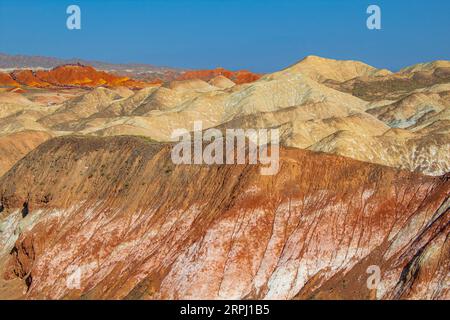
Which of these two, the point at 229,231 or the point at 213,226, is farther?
the point at 213,226

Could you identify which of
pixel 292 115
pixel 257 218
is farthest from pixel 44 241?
pixel 292 115

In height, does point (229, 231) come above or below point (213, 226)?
below

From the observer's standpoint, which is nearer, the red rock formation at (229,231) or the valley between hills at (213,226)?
the red rock formation at (229,231)

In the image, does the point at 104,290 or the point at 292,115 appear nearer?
the point at 104,290

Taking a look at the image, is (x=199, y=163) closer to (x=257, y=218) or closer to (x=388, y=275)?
(x=257, y=218)

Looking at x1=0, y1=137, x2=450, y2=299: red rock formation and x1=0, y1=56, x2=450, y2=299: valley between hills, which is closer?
x1=0, y1=137, x2=450, y2=299: red rock formation
